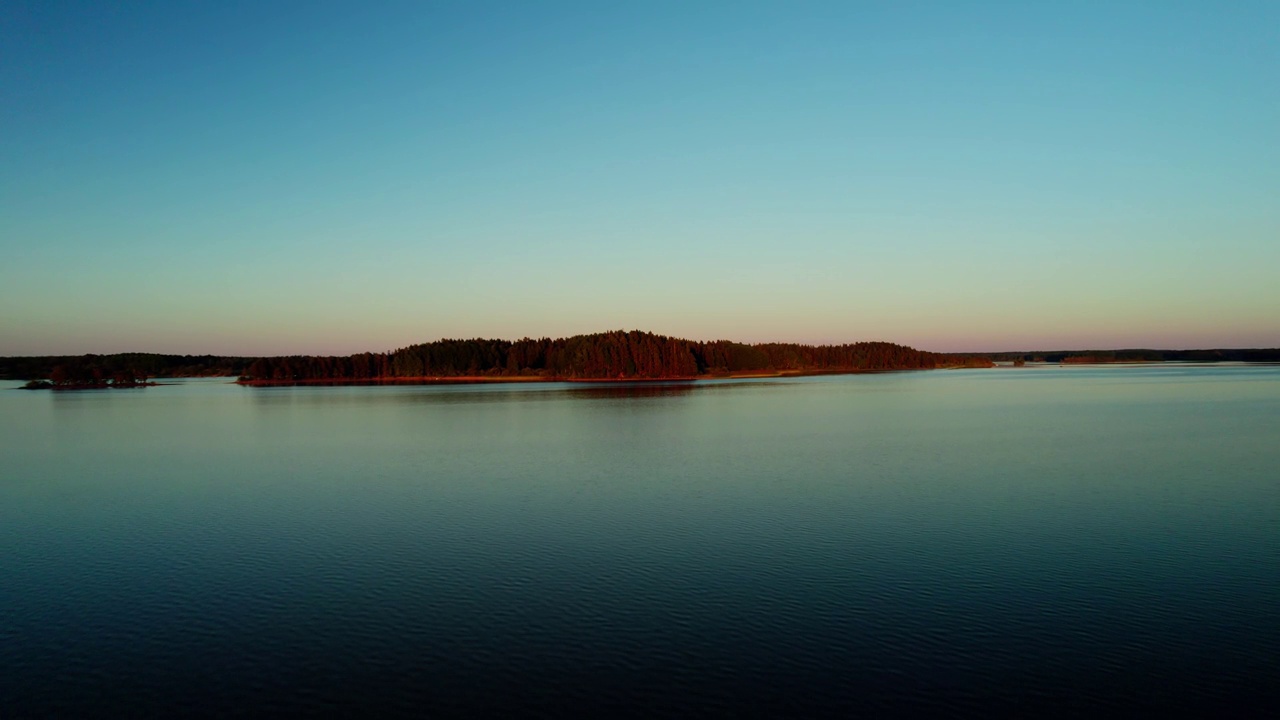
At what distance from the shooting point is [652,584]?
1188 cm

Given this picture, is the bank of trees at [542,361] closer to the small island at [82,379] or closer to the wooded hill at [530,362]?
the wooded hill at [530,362]

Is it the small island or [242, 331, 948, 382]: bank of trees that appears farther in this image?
[242, 331, 948, 382]: bank of trees

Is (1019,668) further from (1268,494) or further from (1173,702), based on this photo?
(1268,494)

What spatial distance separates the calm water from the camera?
8211mm

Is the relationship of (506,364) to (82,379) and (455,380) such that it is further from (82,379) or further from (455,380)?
(82,379)

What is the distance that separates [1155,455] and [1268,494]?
7073 mm

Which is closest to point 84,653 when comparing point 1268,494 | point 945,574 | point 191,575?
point 191,575

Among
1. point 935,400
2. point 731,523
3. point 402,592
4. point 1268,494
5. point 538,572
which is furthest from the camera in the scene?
point 935,400

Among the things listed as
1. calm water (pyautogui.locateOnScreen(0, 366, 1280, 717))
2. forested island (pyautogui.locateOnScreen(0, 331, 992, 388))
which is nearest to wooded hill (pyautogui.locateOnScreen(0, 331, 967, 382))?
forested island (pyautogui.locateOnScreen(0, 331, 992, 388))

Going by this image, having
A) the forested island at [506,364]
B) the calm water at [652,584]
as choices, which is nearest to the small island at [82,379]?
the forested island at [506,364]

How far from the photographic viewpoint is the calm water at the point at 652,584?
8.21 metres

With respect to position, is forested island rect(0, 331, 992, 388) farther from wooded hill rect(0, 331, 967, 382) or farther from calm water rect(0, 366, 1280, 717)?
calm water rect(0, 366, 1280, 717)

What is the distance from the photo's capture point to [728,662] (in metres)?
8.74

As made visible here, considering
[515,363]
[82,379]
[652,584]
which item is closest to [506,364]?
[515,363]
